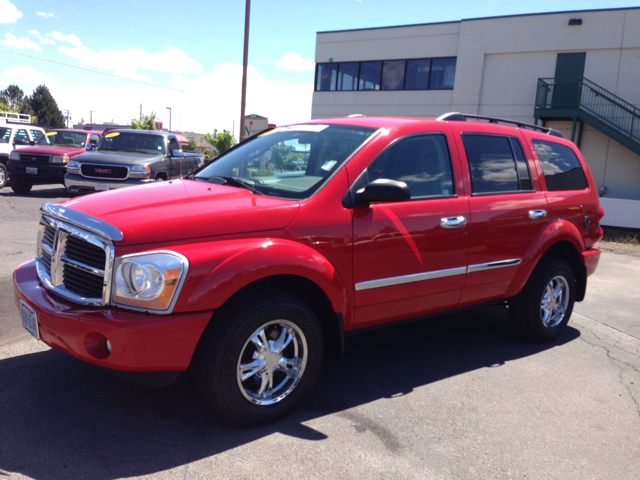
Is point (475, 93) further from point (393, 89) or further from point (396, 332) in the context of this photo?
point (396, 332)

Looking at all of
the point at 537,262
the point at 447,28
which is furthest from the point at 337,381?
Result: the point at 447,28

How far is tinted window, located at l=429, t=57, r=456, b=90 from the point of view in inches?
967

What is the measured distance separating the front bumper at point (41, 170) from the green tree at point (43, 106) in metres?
76.5

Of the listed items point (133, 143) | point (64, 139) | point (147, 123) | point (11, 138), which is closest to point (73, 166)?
point (133, 143)

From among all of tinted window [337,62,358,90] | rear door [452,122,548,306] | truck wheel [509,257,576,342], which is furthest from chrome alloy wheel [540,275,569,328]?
tinted window [337,62,358,90]

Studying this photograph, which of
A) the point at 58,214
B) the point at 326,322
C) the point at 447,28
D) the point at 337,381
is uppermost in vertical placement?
the point at 447,28

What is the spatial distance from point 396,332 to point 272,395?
224 centimetres

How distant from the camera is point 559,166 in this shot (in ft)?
17.3

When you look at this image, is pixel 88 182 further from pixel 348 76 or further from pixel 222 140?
pixel 222 140

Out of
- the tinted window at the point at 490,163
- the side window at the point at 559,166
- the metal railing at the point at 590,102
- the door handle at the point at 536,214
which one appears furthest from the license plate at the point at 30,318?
the metal railing at the point at 590,102

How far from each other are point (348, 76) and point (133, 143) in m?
17.3

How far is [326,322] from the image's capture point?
364 cm

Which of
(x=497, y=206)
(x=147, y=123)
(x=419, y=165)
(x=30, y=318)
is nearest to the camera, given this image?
(x=30, y=318)

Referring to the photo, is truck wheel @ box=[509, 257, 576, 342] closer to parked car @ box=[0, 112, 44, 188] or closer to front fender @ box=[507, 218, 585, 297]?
front fender @ box=[507, 218, 585, 297]
